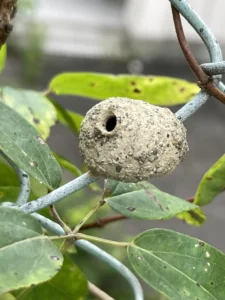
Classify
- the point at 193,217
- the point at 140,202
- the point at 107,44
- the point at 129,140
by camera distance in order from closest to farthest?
the point at 129,140, the point at 140,202, the point at 193,217, the point at 107,44

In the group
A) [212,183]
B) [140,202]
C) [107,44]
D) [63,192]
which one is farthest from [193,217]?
[107,44]

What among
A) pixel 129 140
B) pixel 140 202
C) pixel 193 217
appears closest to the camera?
pixel 129 140

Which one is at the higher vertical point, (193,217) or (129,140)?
(129,140)

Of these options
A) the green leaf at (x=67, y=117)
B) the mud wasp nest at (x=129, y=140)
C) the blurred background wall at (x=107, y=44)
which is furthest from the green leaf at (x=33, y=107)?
the blurred background wall at (x=107, y=44)

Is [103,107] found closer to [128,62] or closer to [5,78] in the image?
[5,78]

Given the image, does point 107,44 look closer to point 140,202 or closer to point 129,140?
point 140,202

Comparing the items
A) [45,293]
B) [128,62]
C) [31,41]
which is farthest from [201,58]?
[45,293]

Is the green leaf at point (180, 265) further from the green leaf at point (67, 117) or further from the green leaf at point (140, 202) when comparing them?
the green leaf at point (67, 117)
